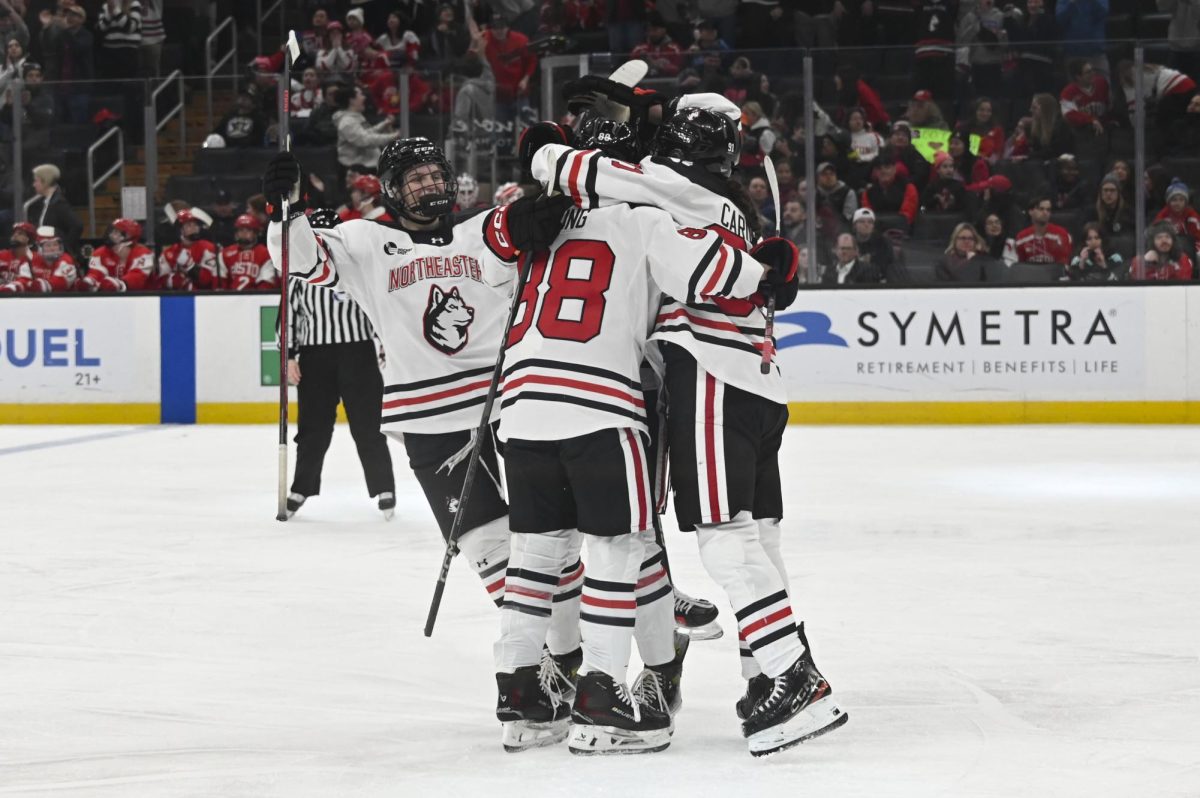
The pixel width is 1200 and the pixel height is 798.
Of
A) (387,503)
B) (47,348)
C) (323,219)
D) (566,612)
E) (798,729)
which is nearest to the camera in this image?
(798,729)

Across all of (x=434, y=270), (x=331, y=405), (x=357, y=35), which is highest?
(x=357, y=35)

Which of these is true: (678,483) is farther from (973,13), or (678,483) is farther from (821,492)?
(973,13)

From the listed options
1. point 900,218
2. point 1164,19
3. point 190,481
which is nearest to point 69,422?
point 190,481

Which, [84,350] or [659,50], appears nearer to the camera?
[84,350]

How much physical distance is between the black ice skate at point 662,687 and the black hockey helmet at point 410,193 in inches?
44.7

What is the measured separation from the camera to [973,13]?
40.1 ft

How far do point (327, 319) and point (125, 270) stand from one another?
16.0 feet

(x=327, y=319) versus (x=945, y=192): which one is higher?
(x=945, y=192)

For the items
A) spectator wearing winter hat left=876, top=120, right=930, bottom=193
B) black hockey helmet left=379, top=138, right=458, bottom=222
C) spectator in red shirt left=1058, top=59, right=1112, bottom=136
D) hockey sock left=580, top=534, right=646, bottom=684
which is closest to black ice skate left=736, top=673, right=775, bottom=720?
hockey sock left=580, top=534, right=646, bottom=684

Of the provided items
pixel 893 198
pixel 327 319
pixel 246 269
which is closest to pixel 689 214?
pixel 327 319

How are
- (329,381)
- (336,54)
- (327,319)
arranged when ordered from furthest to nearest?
(336,54) < (329,381) < (327,319)

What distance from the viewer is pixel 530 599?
3.11 metres

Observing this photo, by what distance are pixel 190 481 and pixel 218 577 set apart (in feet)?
9.03

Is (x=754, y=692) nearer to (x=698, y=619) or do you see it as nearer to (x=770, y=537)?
(x=770, y=537)
